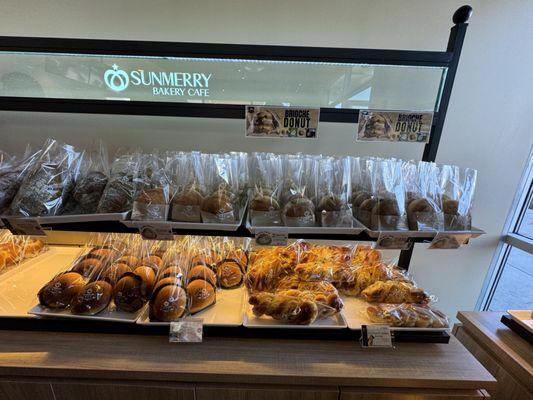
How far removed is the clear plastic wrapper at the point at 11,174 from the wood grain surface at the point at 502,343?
6.80 ft

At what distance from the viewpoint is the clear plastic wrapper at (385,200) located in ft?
3.11

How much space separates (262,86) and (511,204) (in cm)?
173

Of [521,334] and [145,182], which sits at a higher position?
[145,182]

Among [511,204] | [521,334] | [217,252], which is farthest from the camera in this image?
[511,204]

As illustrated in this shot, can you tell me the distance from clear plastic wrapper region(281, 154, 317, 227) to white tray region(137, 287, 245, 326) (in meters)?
0.46

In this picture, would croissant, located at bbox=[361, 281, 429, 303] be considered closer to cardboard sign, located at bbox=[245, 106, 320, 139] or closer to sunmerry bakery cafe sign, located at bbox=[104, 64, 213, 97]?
cardboard sign, located at bbox=[245, 106, 320, 139]

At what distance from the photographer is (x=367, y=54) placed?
1.01m

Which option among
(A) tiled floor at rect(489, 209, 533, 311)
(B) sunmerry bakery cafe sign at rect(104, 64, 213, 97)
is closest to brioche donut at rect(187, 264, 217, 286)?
(B) sunmerry bakery cafe sign at rect(104, 64, 213, 97)

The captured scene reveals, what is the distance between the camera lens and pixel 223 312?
1.08m

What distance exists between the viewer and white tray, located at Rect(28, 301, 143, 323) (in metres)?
1.00

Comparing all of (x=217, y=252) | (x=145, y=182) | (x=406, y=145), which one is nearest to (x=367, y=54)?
(x=406, y=145)

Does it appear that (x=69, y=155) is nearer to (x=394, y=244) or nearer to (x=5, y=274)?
(x=5, y=274)

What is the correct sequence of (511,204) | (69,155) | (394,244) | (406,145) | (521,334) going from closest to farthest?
(394,244) < (69,155) < (521,334) < (406,145) < (511,204)

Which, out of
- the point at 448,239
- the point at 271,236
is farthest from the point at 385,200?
the point at 271,236
